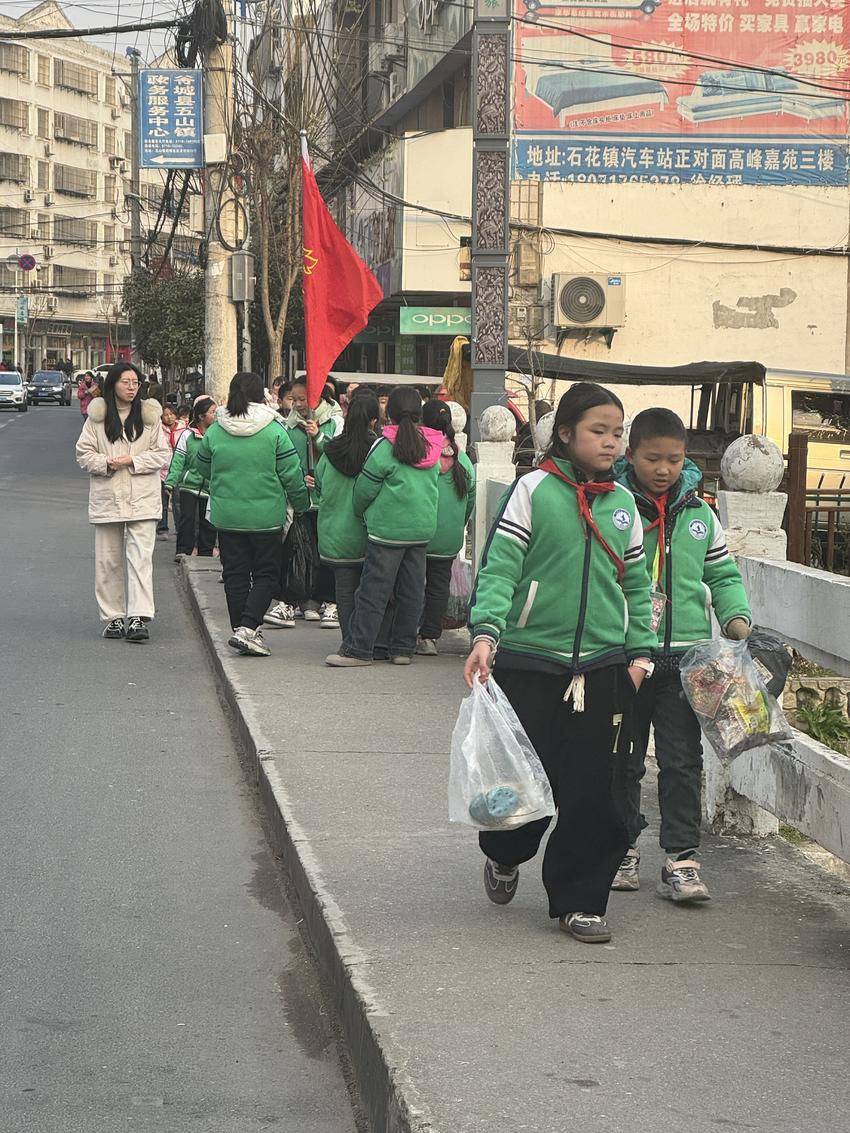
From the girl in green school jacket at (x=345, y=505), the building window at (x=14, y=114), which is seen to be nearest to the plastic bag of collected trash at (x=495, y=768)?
the girl in green school jacket at (x=345, y=505)

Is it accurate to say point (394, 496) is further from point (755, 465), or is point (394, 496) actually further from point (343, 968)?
point (343, 968)

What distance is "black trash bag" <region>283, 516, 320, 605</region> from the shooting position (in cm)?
1146

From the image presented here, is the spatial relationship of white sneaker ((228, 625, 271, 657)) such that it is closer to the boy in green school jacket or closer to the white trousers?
the white trousers

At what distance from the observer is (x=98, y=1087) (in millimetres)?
4004

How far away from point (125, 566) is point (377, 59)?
28.1 m

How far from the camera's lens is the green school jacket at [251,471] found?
10.3 m

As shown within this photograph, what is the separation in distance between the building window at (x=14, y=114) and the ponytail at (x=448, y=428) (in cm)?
8822

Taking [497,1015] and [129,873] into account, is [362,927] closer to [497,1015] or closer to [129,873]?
[497,1015]

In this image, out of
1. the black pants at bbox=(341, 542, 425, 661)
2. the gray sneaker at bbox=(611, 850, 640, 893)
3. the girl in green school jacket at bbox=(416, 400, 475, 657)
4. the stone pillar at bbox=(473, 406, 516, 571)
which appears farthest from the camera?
the stone pillar at bbox=(473, 406, 516, 571)

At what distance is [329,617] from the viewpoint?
12156 mm

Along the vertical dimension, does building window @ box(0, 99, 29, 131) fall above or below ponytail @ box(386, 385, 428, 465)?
above

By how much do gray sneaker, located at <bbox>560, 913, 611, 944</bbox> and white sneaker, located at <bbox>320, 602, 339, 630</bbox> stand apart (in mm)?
7218

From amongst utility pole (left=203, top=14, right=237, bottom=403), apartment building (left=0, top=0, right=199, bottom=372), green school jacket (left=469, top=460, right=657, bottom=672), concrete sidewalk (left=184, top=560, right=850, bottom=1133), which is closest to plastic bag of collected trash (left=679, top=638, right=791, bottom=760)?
green school jacket (left=469, top=460, right=657, bottom=672)

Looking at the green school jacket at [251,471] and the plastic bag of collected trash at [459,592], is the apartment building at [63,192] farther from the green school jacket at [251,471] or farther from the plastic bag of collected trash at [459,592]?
the green school jacket at [251,471]
